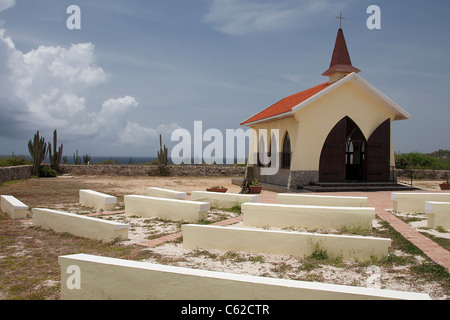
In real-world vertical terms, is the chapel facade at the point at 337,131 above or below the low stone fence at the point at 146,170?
above

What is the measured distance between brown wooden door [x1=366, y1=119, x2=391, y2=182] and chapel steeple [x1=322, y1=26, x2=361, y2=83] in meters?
3.39

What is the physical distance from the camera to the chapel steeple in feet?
61.9

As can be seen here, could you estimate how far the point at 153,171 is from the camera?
97.0ft

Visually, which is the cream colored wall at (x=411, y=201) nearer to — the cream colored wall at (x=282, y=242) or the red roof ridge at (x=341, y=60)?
the cream colored wall at (x=282, y=242)

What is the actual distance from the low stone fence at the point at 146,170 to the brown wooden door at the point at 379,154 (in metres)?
13.0

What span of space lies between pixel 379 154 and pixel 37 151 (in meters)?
23.3

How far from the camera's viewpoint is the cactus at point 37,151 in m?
26.7

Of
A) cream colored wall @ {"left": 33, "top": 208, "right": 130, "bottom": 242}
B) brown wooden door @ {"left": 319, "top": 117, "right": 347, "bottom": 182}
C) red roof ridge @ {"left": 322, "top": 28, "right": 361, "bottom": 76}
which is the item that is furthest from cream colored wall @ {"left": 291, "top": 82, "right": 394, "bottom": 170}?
cream colored wall @ {"left": 33, "top": 208, "right": 130, "bottom": 242}

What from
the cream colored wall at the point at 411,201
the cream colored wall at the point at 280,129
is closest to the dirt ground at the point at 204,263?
the cream colored wall at the point at 411,201

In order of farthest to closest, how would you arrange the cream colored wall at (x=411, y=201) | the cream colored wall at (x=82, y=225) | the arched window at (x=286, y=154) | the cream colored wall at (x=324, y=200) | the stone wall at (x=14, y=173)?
the stone wall at (x=14, y=173), the arched window at (x=286, y=154), the cream colored wall at (x=411, y=201), the cream colored wall at (x=324, y=200), the cream colored wall at (x=82, y=225)

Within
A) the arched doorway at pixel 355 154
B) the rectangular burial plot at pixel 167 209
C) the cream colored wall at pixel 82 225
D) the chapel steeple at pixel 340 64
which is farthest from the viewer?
the chapel steeple at pixel 340 64
